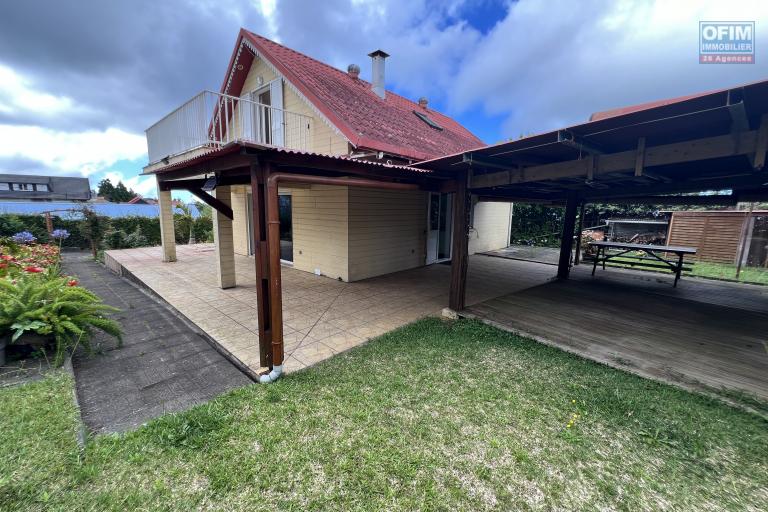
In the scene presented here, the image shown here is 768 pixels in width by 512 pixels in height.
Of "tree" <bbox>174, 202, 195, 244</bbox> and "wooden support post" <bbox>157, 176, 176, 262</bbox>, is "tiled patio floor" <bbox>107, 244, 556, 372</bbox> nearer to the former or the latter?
"wooden support post" <bbox>157, 176, 176, 262</bbox>

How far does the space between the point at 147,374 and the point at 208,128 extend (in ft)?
17.7

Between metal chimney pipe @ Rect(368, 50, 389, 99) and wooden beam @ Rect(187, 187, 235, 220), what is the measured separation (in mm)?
6366

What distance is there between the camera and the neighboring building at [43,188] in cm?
3609

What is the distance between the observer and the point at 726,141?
2.79m

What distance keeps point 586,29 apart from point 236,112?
456 inches

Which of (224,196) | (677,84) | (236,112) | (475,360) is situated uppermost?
(677,84)

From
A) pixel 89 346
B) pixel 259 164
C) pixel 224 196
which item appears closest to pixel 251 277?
pixel 224 196

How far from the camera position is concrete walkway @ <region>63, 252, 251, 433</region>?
2682mm

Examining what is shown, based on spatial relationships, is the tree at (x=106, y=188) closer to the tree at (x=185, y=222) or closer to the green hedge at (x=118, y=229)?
the green hedge at (x=118, y=229)

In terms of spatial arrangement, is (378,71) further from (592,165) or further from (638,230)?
(638,230)

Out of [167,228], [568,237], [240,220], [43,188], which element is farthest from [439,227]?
[43,188]

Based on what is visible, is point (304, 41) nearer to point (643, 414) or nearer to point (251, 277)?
point (251, 277)

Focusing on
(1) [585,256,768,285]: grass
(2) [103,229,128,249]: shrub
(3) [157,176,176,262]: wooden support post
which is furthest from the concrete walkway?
(1) [585,256,768,285]: grass

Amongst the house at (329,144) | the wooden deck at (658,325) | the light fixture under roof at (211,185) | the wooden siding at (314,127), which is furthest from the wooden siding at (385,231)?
the light fixture under roof at (211,185)
